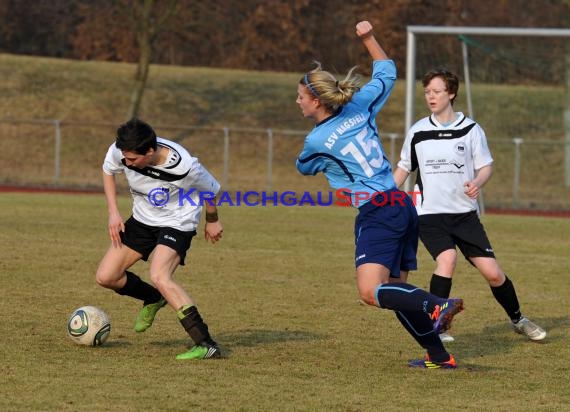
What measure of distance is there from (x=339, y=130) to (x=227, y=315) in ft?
8.76

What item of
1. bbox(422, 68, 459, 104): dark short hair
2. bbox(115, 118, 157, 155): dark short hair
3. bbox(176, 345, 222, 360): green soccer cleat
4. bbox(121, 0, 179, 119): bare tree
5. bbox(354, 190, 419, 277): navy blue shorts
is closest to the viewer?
bbox(354, 190, 419, 277): navy blue shorts

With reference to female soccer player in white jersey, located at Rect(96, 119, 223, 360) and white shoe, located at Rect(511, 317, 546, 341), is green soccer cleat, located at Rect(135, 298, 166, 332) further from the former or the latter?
white shoe, located at Rect(511, 317, 546, 341)

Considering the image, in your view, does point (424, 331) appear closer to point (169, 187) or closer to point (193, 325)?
point (193, 325)

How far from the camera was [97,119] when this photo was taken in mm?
29406

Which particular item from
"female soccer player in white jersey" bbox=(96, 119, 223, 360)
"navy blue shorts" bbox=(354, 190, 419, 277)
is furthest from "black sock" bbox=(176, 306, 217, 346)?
"navy blue shorts" bbox=(354, 190, 419, 277)

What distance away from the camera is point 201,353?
21.0 ft

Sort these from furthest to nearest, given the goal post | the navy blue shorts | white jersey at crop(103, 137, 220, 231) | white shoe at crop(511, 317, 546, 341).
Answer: the goal post → white shoe at crop(511, 317, 546, 341) → white jersey at crop(103, 137, 220, 231) → the navy blue shorts

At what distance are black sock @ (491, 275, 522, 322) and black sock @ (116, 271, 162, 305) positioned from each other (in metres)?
2.32

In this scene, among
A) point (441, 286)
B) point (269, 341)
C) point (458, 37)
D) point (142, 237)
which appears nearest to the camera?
point (142, 237)

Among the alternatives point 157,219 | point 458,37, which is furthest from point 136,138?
point 458,37

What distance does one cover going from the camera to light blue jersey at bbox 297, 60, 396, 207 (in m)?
5.93

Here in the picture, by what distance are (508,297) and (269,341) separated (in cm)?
171

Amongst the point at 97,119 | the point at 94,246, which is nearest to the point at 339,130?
the point at 94,246

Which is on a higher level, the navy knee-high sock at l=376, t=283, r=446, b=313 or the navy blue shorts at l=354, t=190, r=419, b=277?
the navy blue shorts at l=354, t=190, r=419, b=277
